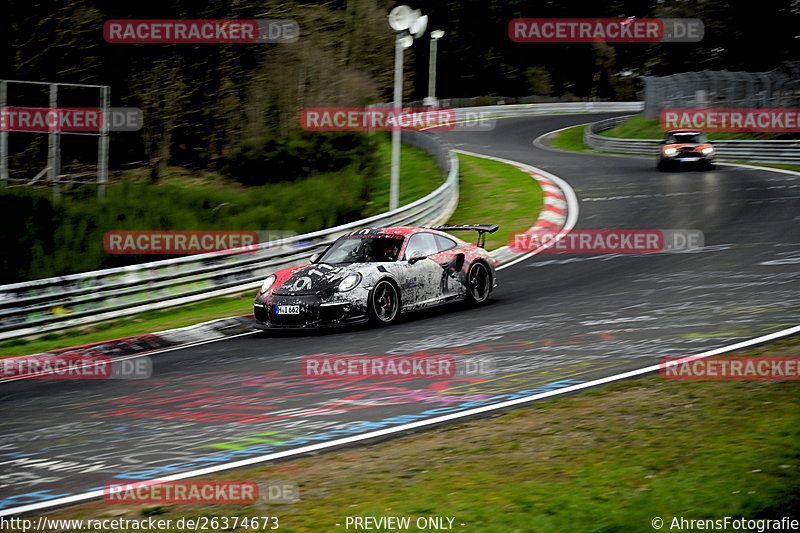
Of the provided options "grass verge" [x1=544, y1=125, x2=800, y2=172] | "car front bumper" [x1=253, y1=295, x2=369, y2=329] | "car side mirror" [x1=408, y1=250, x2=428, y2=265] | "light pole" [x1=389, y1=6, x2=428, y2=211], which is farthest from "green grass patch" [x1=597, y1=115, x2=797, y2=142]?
"car front bumper" [x1=253, y1=295, x2=369, y2=329]

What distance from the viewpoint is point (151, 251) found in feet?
62.2

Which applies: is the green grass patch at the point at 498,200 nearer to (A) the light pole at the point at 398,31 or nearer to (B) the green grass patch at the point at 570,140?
(A) the light pole at the point at 398,31

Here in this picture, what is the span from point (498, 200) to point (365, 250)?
12879 mm

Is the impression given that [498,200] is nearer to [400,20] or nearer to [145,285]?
[400,20]

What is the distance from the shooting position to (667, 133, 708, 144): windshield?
31906 millimetres

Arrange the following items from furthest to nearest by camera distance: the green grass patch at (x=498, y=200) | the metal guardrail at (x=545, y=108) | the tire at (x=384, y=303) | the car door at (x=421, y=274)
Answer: the metal guardrail at (x=545, y=108), the green grass patch at (x=498, y=200), the car door at (x=421, y=274), the tire at (x=384, y=303)

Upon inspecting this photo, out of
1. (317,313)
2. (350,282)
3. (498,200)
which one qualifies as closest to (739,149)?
(498,200)

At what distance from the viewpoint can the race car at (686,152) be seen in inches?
1238

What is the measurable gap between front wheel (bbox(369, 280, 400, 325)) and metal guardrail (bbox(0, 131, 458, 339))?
5034 mm

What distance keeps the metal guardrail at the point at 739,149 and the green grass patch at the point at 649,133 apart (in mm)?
1095

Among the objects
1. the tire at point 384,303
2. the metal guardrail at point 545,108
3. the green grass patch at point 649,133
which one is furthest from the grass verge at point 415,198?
the metal guardrail at point 545,108

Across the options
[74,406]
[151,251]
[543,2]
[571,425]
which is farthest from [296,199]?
[543,2]

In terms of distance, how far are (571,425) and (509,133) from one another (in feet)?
157

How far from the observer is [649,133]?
47656 mm
